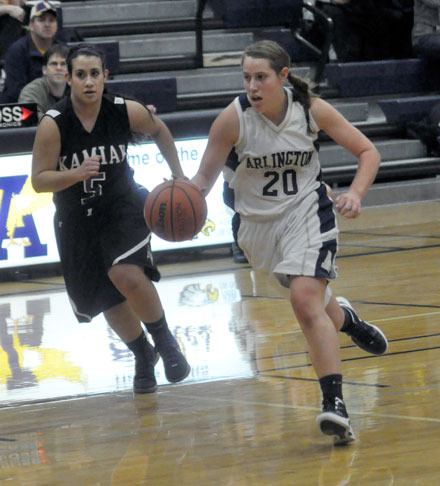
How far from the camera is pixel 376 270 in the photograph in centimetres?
970

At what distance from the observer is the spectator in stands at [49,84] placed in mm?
10375

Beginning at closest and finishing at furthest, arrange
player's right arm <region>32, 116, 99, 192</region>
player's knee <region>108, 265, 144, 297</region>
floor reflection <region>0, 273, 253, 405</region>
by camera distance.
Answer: player's right arm <region>32, 116, 99, 192</region>
player's knee <region>108, 265, 144, 297</region>
floor reflection <region>0, 273, 253, 405</region>

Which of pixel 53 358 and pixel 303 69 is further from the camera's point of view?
pixel 303 69

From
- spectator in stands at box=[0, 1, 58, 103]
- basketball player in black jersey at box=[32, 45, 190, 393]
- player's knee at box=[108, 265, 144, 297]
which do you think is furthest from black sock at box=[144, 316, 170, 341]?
spectator in stands at box=[0, 1, 58, 103]

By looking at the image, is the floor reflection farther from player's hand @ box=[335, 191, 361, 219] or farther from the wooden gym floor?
player's hand @ box=[335, 191, 361, 219]

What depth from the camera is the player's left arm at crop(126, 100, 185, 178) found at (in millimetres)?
6402

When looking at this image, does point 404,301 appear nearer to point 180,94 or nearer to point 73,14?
point 180,94

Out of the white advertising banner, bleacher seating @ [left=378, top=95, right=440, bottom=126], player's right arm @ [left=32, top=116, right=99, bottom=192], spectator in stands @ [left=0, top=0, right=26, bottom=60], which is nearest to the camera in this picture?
player's right arm @ [left=32, top=116, right=99, bottom=192]

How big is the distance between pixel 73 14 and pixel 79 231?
28.5 feet

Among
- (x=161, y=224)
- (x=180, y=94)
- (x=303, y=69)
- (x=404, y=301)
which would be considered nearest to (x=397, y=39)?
(x=303, y=69)

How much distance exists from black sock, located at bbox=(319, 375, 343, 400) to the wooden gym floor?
0.17 meters

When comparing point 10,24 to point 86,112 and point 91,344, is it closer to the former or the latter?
point 91,344

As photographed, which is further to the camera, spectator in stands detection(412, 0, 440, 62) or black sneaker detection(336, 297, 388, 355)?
spectator in stands detection(412, 0, 440, 62)

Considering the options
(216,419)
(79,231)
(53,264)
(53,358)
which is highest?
(79,231)
